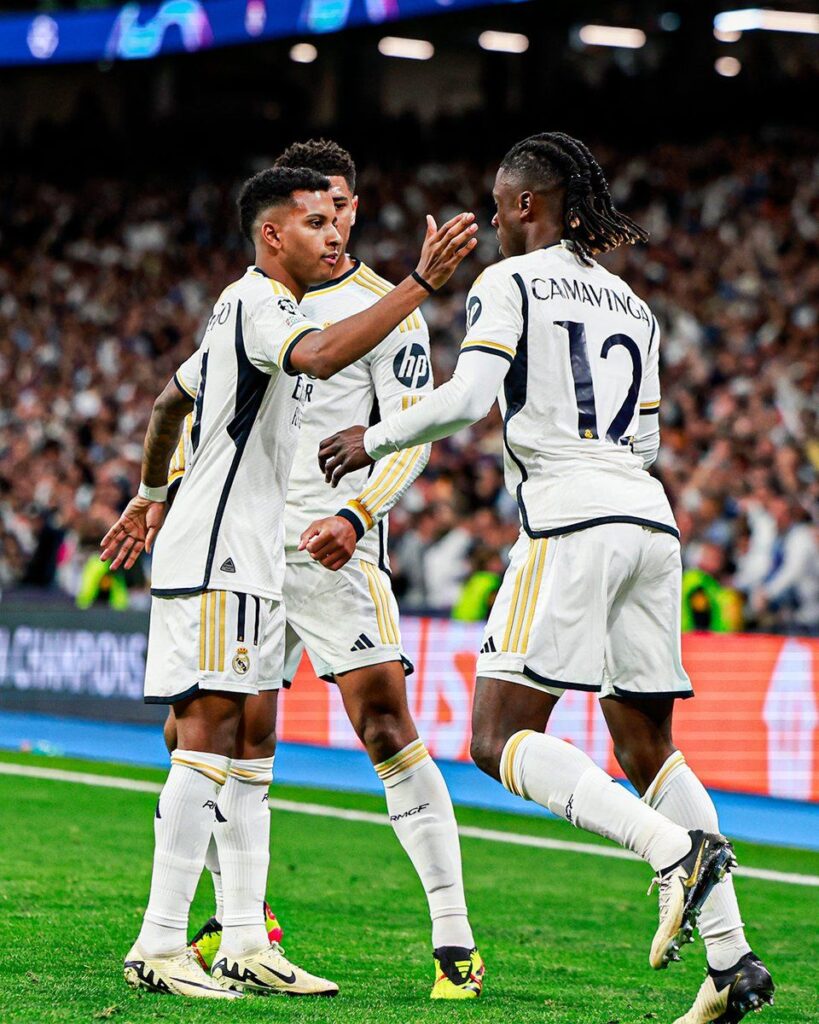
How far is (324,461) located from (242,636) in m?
0.57

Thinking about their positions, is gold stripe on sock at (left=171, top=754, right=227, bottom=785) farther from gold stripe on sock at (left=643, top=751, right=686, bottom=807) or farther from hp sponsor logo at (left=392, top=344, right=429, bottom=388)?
hp sponsor logo at (left=392, top=344, right=429, bottom=388)

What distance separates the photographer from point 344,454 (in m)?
4.34

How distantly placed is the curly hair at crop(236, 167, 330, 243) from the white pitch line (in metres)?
4.14

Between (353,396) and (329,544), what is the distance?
1.00m

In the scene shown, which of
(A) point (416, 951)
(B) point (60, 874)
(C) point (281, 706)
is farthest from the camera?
(C) point (281, 706)

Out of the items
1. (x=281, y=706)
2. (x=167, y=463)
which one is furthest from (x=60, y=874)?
(x=281, y=706)

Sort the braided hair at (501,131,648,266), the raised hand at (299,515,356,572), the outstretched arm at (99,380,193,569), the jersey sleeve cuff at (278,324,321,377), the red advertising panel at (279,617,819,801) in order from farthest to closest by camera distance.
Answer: the red advertising panel at (279,617,819,801)
the outstretched arm at (99,380,193,569)
the raised hand at (299,515,356,572)
the braided hair at (501,131,648,266)
the jersey sleeve cuff at (278,324,321,377)

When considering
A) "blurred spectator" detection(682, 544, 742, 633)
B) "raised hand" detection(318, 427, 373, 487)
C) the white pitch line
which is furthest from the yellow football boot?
"blurred spectator" detection(682, 544, 742, 633)

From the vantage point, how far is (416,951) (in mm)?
5602

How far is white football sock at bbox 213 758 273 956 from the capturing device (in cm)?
476

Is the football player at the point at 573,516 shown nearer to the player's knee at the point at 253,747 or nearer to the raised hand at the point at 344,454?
the raised hand at the point at 344,454

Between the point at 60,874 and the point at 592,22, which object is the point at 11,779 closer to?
the point at 60,874

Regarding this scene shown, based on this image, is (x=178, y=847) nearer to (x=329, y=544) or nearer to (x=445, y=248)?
(x=329, y=544)

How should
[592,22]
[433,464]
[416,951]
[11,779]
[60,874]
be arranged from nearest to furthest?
[416,951], [60,874], [11,779], [433,464], [592,22]
